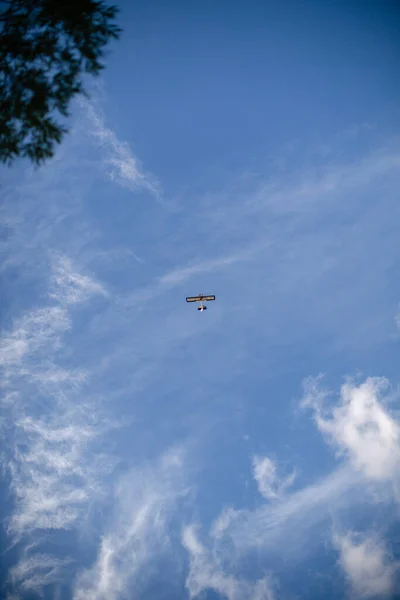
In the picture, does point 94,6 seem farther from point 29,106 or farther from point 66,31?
point 29,106

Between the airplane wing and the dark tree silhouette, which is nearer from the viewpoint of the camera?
the dark tree silhouette

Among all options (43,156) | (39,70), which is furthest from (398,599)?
(39,70)

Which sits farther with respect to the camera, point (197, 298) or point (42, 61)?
point (197, 298)

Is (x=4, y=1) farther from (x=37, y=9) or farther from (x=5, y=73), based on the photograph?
(x=5, y=73)

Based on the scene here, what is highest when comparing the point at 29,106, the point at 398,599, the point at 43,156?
the point at 29,106

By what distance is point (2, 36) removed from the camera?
42.2ft

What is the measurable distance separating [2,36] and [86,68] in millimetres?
3003

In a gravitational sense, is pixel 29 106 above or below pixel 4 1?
below

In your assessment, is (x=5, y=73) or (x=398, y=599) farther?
(x=398, y=599)

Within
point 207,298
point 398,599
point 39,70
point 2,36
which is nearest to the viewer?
point 2,36

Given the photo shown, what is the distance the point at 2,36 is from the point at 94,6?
151 inches

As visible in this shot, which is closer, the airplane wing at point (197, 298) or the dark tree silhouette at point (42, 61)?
the dark tree silhouette at point (42, 61)

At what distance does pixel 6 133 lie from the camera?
13.5 meters

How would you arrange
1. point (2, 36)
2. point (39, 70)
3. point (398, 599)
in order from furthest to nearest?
1. point (398, 599)
2. point (39, 70)
3. point (2, 36)
